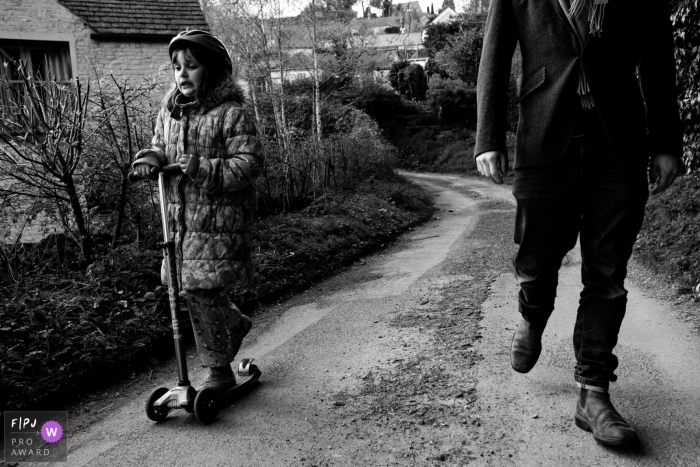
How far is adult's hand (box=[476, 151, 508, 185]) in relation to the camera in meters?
2.77

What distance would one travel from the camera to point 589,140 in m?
2.57

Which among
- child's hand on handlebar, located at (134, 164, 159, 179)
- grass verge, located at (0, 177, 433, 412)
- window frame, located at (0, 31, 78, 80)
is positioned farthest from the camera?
window frame, located at (0, 31, 78, 80)

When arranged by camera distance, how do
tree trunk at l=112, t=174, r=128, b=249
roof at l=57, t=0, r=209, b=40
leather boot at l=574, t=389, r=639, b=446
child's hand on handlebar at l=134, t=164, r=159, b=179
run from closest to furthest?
leather boot at l=574, t=389, r=639, b=446, child's hand on handlebar at l=134, t=164, r=159, b=179, tree trunk at l=112, t=174, r=128, b=249, roof at l=57, t=0, r=209, b=40

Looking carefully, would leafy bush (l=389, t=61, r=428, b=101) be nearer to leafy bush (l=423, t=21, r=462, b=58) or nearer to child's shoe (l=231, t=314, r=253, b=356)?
leafy bush (l=423, t=21, r=462, b=58)

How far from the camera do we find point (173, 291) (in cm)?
324

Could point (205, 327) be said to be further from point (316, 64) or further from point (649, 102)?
point (316, 64)

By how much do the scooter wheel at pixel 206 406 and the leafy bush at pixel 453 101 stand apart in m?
31.8

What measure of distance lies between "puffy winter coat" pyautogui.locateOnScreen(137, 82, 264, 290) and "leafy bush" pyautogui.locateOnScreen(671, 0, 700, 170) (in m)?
5.47

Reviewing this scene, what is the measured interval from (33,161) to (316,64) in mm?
18739

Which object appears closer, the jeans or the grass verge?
the jeans

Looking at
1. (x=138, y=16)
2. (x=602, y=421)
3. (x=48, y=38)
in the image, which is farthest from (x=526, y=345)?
(x=138, y=16)

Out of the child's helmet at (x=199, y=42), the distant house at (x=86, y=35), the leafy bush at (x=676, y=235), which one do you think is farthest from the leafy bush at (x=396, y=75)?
the child's helmet at (x=199, y=42)

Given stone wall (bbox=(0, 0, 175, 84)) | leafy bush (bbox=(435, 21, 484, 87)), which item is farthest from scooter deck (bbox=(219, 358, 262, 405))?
leafy bush (bbox=(435, 21, 484, 87))

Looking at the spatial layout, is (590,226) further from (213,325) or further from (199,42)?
(199,42)
